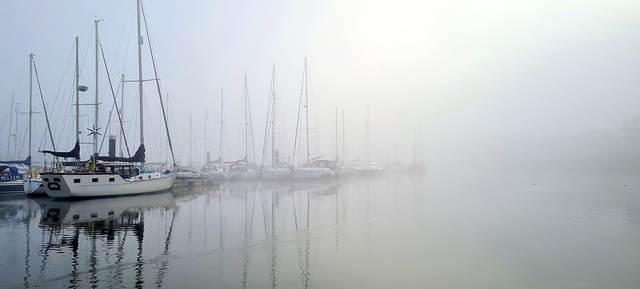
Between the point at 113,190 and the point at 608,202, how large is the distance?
39382mm

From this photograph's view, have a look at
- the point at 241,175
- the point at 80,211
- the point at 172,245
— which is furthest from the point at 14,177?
the point at 172,245

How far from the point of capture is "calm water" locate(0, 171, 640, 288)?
11.0 m

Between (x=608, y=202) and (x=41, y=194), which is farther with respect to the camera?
(x=41, y=194)

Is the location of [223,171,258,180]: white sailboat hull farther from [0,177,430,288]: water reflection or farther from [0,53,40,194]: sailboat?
[0,177,430,288]: water reflection

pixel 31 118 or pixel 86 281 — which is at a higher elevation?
pixel 31 118

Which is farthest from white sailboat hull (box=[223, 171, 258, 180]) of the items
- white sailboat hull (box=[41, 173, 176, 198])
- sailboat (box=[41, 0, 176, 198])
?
white sailboat hull (box=[41, 173, 176, 198])

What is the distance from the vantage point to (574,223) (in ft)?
71.2

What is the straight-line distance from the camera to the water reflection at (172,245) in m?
10.7

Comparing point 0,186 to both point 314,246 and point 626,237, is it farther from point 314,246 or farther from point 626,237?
point 626,237

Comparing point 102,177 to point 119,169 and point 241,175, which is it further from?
point 241,175

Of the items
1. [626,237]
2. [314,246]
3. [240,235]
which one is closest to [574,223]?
[626,237]

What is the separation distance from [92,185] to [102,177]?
98 cm

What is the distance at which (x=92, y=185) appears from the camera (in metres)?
33.4

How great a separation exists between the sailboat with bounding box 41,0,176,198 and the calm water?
690 cm
